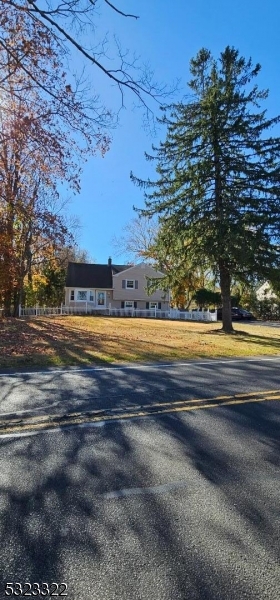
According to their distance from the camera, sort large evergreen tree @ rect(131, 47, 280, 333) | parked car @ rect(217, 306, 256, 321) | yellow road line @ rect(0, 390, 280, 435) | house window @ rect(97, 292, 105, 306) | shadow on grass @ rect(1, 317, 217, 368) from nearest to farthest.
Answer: yellow road line @ rect(0, 390, 280, 435)
shadow on grass @ rect(1, 317, 217, 368)
large evergreen tree @ rect(131, 47, 280, 333)
parked car @ rect(217, 306, 256, 321)
house window @ rect(97, 292, 105, 306)

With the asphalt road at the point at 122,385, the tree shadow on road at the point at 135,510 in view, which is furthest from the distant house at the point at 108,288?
the tree shadow on road at the point at 135,510

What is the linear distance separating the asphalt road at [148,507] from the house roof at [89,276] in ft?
116

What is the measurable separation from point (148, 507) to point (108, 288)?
124 ft

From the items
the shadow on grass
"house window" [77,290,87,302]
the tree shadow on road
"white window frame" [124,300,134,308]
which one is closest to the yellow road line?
the tree shadow on road

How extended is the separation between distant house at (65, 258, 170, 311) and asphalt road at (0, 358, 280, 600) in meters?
35.0

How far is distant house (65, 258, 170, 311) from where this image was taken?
129 feet

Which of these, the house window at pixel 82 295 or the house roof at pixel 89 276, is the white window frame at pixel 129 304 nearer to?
the house roof at pixel 89 276

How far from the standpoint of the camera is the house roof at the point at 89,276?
39719 mm

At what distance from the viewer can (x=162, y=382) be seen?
6.61m

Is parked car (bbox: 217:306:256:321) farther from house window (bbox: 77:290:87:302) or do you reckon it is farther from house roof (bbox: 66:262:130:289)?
house window (bbox: 77:290:87:302)

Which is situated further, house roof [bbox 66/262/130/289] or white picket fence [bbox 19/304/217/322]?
house roof [bbox 66/262/130/289]

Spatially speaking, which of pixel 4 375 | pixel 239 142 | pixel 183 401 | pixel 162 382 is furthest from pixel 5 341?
pixel 239 142

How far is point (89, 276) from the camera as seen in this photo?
40.8m

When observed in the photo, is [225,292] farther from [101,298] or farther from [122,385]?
[101,298]
